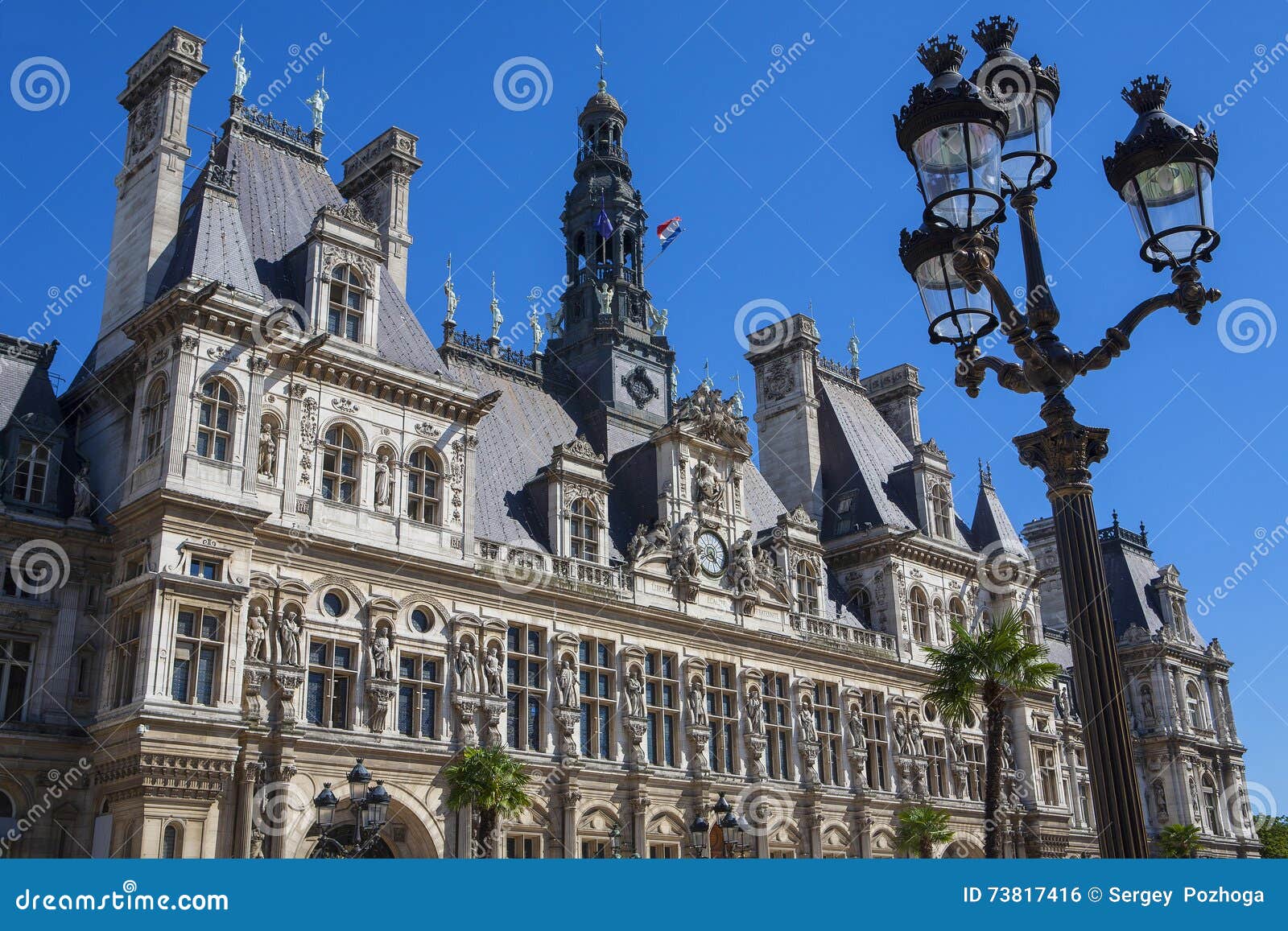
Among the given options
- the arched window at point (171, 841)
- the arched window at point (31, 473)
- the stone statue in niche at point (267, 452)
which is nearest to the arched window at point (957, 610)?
the stone statue in niche at point (267, 452)

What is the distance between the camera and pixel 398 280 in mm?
42375

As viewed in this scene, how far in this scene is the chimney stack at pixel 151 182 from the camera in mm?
35844

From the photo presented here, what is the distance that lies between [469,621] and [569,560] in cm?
479

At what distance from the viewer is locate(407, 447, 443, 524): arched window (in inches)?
1410

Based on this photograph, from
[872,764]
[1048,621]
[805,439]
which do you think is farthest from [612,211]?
[1048,621]

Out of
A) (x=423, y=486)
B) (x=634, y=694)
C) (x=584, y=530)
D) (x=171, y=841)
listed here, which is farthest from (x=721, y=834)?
(x=171, y=841)

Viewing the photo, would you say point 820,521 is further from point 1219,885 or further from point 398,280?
point 1219,885

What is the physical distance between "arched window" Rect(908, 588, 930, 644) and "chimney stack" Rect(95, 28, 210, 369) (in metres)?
32.3

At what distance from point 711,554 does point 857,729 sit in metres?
9.17

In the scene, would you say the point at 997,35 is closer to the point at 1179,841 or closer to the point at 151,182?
the point at 151,182

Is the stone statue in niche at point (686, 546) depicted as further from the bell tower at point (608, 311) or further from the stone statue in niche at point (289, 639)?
the stone statue in niche at point (289, 639)

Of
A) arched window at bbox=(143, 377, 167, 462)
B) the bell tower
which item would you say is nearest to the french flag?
the bell tower

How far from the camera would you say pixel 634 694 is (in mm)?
39031

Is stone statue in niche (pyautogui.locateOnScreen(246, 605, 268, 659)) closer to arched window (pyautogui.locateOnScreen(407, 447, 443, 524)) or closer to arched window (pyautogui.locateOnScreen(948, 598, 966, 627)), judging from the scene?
arched window (pyautogui.locateOnScreen(407, 447, 443, 524))
